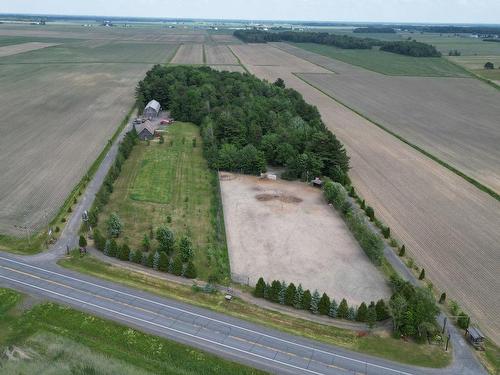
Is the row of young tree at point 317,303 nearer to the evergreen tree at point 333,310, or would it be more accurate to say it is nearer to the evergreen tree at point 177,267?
the evergreen tree at point 333,310

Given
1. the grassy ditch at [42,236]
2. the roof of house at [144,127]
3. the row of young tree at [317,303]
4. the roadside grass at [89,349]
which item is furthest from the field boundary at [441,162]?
the grassy ditch at [42,236]

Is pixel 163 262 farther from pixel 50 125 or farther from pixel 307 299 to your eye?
pixel 50 125

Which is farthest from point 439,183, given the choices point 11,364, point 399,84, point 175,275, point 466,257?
point 399,84

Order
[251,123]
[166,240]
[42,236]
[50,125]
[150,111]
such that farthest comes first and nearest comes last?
1. [150,111]
2. [50,125]
3. [251,123]
4. [42,236]
5. [166,240]

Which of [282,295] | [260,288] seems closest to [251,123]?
[260,288]

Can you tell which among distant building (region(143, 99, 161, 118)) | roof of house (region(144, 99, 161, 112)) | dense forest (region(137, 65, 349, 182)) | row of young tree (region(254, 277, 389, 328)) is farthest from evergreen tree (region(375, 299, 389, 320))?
roof of house (region(144, 99, 161, 112))

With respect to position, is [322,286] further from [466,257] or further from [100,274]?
[100,274]
